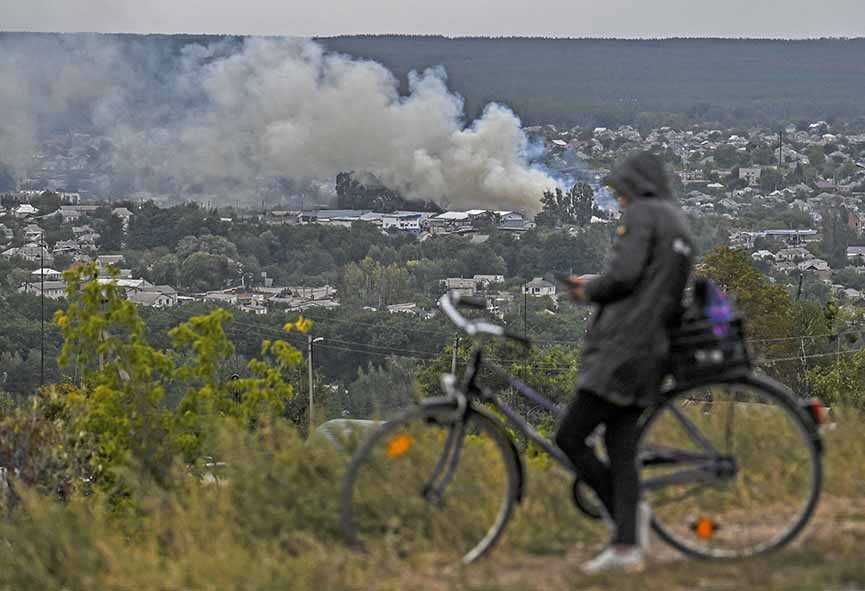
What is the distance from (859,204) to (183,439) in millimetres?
104033

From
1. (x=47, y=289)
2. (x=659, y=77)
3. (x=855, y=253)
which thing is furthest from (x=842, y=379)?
(x=659, y=77)

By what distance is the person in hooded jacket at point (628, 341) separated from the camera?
5.28m

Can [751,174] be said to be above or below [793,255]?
above

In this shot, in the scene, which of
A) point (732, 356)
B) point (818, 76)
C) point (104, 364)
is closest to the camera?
point (732, 356)

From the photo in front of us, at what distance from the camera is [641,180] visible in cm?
545

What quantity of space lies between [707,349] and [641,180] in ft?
1.96

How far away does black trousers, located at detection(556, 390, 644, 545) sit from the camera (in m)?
5.41

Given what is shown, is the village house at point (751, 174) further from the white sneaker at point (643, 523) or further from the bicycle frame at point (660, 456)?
the white sneaker at point (643, 523)

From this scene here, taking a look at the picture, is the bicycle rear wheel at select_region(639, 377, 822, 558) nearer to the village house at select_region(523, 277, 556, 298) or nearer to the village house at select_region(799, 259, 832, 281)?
the village house at select_region(523, 277, 556, 298)

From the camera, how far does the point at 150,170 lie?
117m

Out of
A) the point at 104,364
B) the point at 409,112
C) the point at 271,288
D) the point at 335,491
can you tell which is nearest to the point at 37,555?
the point at 335,491

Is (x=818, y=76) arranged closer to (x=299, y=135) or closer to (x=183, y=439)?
(x=299, y=135)

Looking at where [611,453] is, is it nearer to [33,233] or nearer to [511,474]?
[511,474]

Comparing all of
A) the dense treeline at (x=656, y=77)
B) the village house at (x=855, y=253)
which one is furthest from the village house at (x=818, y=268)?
the dense treeline at (x=656, y=77)
